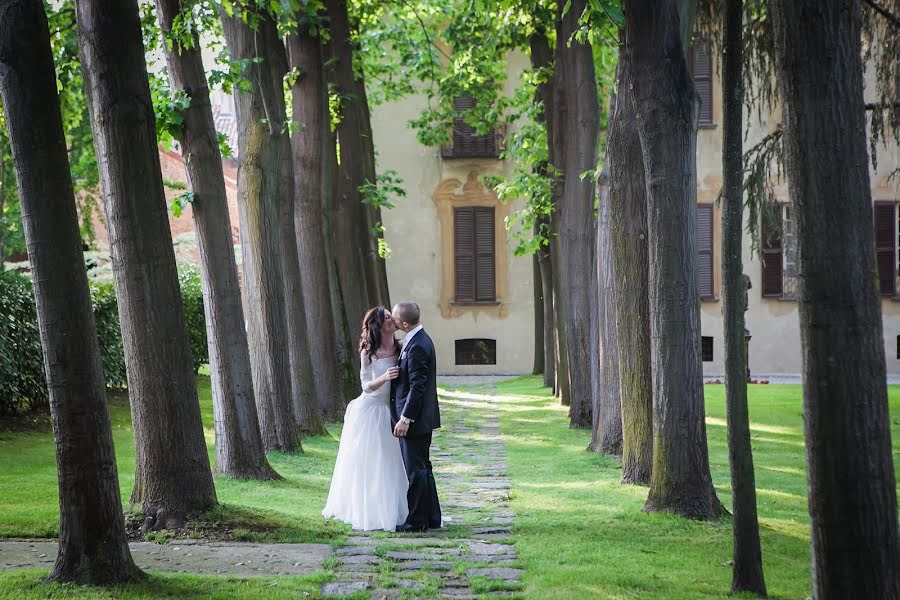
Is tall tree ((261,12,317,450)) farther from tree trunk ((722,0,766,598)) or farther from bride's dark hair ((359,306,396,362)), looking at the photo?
tree trunk ((722,0,766,598))

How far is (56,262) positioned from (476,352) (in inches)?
1094

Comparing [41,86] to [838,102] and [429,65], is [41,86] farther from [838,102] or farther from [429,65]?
[429,65]

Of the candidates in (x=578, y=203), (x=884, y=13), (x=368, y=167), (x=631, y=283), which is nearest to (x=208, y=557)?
(x=631, y=283)

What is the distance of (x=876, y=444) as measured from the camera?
4.51 m

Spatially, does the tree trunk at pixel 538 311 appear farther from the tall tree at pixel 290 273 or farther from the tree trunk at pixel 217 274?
the tree trunk at pixel 217 274

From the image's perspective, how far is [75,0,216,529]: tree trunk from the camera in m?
7.43

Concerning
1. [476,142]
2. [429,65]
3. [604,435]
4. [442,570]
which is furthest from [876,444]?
[476,142]

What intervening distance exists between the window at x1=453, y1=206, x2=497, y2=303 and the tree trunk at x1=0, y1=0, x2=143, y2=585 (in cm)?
2712

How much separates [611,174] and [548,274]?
13.5 metres

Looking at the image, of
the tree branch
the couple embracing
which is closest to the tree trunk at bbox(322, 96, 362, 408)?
the couple embracing

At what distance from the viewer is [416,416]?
8641mm

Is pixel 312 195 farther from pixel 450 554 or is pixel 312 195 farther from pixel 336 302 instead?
pixel 450 554

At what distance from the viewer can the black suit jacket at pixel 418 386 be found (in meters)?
8.62

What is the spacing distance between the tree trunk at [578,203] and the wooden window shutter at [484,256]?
624 inches
